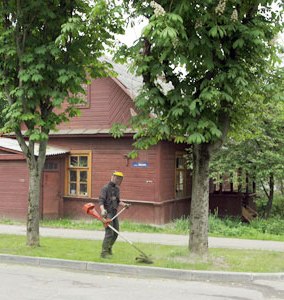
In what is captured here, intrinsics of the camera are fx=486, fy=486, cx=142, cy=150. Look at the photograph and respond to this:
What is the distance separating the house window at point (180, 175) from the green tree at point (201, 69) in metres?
9.13

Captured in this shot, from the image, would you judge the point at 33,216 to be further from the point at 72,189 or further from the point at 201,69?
the point at 72,189

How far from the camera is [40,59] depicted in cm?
1074

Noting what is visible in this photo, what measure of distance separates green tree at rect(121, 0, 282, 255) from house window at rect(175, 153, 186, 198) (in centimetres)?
913

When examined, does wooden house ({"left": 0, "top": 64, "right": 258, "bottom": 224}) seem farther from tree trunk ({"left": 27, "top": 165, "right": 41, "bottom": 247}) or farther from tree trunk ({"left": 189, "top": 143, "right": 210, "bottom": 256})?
tree trunk ({"left": 189, "top": 143, "right": 210, "bottom": 256})

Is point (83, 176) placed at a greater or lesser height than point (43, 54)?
lesser

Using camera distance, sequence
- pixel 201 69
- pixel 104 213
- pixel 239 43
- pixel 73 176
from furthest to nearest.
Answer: pixel 73 176 → pixel 104 213 → pixel 201 69 → pixel 239 43

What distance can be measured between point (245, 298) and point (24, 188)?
12442 mm

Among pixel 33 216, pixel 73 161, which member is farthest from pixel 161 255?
pixel 73 161

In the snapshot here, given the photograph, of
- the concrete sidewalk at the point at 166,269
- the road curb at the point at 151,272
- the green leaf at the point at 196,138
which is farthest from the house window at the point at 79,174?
the green leaf at the point at 196,138

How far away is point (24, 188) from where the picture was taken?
59.8ft

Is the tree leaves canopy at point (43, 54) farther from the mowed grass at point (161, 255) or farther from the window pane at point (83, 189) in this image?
the window pane at point (83, 189)

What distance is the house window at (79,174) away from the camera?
19.1 metres

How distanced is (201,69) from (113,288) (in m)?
4.47

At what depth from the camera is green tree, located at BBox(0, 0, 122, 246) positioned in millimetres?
10742
